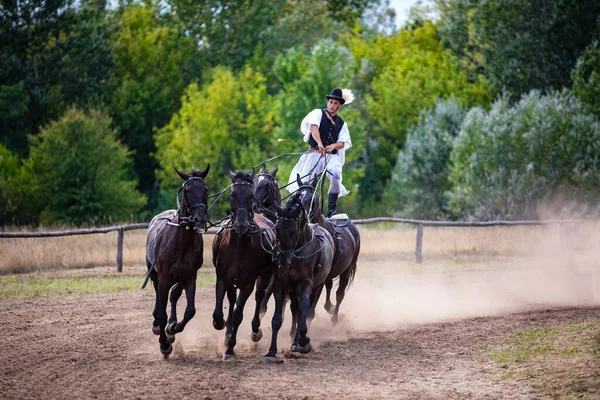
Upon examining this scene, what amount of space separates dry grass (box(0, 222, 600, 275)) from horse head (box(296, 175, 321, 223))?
9979 millimetres

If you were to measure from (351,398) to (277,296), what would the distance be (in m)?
2.48

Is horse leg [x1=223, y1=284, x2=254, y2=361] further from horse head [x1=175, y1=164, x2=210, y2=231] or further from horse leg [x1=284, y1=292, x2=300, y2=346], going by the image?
horse head [x1=175, y1=164, x2=210, y2=231]

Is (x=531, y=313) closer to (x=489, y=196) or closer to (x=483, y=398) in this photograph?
(x=483, y=398)

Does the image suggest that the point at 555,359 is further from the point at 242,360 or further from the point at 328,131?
the point at 328,131

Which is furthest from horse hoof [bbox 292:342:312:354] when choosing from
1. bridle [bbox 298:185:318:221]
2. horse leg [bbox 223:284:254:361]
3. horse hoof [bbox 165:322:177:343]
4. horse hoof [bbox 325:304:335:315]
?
horse hoof [bbox 325:304:335:315]

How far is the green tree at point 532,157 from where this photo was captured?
35.3 meters

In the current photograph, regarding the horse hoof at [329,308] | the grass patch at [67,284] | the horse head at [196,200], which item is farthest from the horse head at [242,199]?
the grass patch at [67,284]

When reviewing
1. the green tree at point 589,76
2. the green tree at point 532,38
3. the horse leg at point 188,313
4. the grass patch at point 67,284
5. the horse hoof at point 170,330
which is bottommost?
the grass patch at point 67,284

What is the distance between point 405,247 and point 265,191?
48.5ft

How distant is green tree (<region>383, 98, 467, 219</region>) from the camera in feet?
149

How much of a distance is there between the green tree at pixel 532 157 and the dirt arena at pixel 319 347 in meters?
17.4

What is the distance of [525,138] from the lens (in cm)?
3603

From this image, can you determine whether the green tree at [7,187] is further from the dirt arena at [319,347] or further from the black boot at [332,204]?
the black boot at [332,204]

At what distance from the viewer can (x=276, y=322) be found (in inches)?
418
